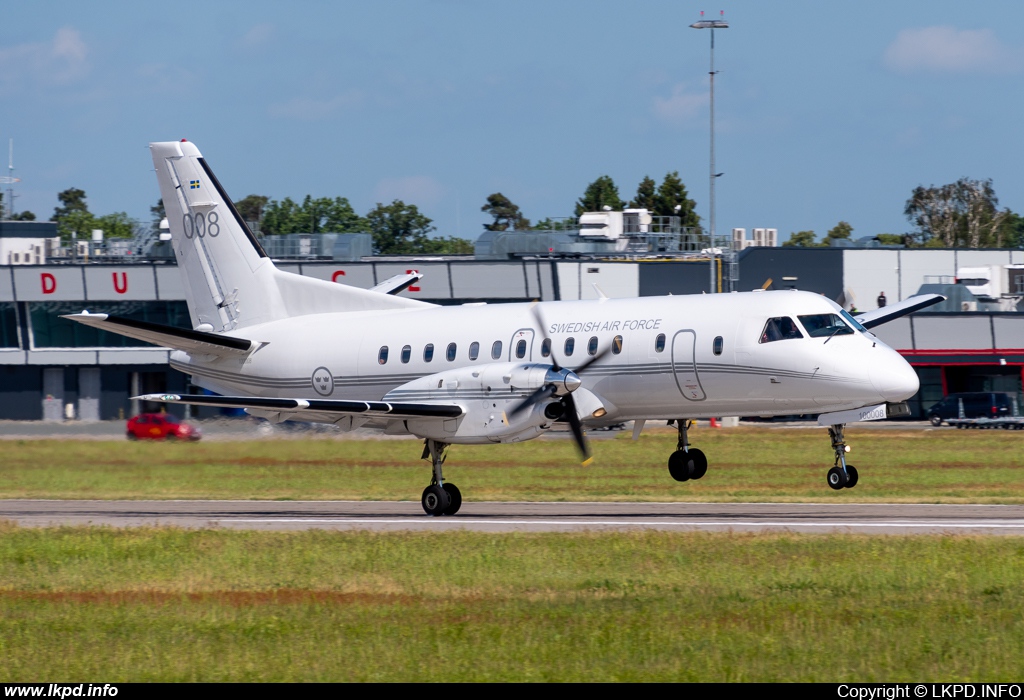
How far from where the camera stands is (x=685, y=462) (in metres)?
27.1

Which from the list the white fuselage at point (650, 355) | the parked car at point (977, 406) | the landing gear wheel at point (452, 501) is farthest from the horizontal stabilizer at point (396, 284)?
the parked car at point (977, 406)

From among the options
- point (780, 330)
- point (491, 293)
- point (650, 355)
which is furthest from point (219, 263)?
point (491, 293)

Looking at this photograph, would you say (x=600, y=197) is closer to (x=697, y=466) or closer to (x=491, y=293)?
(x=491, y=293)

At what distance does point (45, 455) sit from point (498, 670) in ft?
81.9

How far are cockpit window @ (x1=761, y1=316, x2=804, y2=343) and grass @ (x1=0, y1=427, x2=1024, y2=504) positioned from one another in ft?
20.4

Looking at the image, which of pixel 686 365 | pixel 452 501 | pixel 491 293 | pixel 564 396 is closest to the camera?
pixel 564 396

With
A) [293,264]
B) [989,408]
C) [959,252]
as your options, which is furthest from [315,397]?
[959,252]

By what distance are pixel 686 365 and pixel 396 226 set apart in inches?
5083

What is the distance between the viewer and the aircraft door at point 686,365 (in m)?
24.7

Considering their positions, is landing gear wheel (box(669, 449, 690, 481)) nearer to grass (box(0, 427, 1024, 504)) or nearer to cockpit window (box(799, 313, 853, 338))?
grass (box(0, 427, 1024, 504))

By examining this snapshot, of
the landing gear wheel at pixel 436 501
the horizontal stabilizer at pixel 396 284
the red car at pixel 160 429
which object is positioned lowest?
the landing gear wheel at pixel 436 501

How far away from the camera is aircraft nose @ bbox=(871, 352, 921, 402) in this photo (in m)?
23.1

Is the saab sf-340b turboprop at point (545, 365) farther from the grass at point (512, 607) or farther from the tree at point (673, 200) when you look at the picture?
the tree at point (673, 200)

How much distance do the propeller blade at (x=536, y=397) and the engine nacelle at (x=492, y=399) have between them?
7cm
